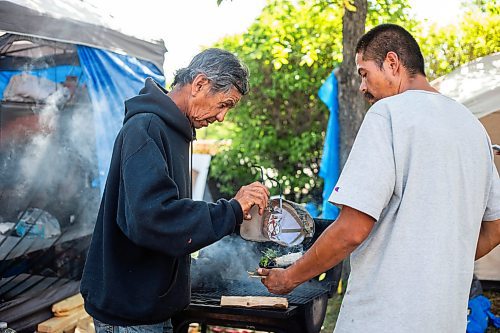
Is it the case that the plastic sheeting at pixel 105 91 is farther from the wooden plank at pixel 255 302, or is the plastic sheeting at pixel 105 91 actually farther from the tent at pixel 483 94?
the tent at pixel 483 94

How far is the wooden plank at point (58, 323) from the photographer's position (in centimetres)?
468

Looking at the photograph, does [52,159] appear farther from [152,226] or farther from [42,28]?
[152,226]

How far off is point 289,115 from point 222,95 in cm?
629

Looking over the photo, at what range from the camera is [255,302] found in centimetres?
323

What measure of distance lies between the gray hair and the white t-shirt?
689mm

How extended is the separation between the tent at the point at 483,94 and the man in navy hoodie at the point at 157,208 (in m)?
3.88

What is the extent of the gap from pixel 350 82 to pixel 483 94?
1356 mm

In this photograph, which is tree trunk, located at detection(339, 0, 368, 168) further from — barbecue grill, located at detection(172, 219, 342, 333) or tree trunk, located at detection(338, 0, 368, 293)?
barbecue grill, located at detection(172, 219, 342, 333)

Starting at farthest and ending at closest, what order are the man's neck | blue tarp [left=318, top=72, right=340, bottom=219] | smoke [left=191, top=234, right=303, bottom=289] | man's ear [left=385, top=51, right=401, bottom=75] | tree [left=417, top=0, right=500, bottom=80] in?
1. tree [left=417, top=0, right=500, bottom=80]
2. blue tarp [left=318, top=72, right=340, bottom=219]
3. smoke [left=191, top=234, right=303, bottom=289]
4. the man's neck
5. man's ear [left=385, top=51, right=401, bottom=75]

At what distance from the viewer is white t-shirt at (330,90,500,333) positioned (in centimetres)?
204

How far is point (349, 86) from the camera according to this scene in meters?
6.43

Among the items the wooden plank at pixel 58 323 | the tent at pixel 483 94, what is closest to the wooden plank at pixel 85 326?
the wooden plank at pixel 58 323

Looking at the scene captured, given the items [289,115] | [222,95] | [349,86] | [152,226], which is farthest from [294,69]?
[152,226]

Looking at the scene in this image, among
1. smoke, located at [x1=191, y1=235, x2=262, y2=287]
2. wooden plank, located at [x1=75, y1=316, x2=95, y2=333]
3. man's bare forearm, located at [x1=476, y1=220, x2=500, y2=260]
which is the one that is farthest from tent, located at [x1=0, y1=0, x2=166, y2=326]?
man's bare forearm, located at [x1=476, y1=220, x2=500, y2=260]
